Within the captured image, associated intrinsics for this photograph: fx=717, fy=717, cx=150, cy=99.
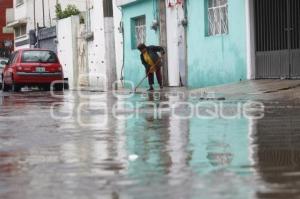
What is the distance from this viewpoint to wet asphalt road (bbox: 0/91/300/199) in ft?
17.5

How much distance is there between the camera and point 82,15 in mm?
36844

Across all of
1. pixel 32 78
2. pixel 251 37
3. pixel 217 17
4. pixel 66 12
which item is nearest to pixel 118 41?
pixel 32 78

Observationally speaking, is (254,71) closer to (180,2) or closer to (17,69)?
(180,2)

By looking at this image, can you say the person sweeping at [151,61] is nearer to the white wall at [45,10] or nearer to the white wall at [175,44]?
the white wall at [175,44]

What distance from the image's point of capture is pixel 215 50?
2203 cm

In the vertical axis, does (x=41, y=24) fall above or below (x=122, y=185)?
above

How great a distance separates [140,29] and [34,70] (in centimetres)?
464

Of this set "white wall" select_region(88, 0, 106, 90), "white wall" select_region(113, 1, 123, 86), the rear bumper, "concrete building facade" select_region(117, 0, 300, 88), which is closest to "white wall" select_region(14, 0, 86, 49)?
"white wall" select_region(88, 0, 106, 90)

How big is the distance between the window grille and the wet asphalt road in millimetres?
16544

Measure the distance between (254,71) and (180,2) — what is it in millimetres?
5316

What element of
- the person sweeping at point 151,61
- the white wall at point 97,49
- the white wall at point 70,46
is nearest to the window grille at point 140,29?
the white wall at point 97,49

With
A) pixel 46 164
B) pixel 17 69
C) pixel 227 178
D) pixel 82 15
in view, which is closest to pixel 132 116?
pixel 46 164

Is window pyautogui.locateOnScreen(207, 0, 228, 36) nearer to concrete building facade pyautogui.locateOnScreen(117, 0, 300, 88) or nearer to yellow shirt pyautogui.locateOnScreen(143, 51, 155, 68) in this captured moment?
concrete building facade pyautogui.locateOnScreen(117, 0, 300, 88)

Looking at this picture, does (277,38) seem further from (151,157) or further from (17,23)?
(17,23)
